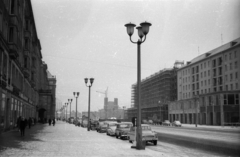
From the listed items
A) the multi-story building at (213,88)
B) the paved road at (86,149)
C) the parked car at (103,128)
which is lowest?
the parked car at (103,128)

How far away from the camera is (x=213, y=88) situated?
77.8 m

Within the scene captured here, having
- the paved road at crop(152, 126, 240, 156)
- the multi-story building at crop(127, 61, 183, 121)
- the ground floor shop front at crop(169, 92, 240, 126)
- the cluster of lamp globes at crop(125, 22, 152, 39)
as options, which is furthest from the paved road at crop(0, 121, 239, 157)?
the multi-story building at crop(127, 61, 183, 121)

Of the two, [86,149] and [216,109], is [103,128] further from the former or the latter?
[216,109]

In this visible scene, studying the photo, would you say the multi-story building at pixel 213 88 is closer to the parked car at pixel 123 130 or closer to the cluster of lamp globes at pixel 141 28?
the parked car at pixel 123 130

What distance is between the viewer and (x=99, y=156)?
504 inches

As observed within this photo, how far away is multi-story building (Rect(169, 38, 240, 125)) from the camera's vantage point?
66.6 m

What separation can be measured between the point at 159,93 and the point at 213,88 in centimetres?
4161

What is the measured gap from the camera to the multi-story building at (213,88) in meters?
66.6

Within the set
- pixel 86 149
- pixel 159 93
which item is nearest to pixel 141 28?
pixel 86 149

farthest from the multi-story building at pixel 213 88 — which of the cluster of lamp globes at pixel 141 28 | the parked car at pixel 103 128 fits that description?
the cluster of lamp globes at pixel 141 28

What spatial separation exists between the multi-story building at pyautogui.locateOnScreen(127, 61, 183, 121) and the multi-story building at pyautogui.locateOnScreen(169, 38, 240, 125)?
11874 millimetres

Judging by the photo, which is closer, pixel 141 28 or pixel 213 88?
pixel 141 28

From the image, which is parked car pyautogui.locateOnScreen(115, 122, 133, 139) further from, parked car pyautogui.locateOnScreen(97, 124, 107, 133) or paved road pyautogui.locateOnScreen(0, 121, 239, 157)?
parked car pyautogui.locateOnScreen(97, 124, 107, 133)

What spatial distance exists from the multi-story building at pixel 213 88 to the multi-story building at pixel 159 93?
11.9m
